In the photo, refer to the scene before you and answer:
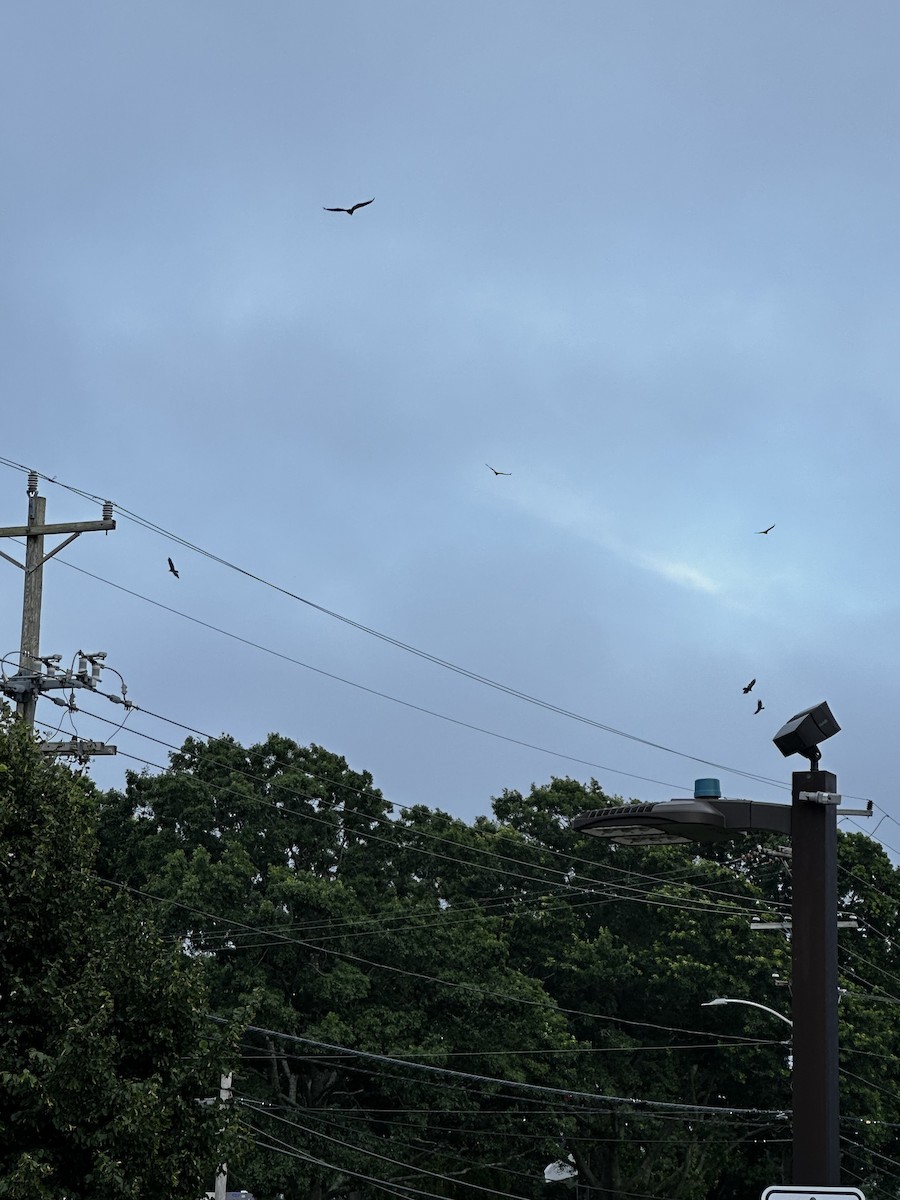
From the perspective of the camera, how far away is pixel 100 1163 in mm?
18688

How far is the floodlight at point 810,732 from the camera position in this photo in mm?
8578

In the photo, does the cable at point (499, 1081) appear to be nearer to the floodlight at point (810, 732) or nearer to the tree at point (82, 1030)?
the tree at point (82, 1030)

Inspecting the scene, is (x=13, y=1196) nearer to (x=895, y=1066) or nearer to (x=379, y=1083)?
(x=379, y=1083)

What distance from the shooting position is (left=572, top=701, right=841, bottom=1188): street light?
7.84 m

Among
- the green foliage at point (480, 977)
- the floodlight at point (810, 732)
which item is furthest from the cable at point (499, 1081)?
the floodlight at point (810, 732)

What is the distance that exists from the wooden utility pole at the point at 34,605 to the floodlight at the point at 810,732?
1851cm

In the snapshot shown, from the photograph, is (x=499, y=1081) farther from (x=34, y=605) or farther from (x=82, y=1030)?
(x=82, y=1030)

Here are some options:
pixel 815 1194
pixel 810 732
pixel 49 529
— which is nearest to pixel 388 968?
pixel 49 529

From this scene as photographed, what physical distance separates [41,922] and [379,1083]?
84.2ft

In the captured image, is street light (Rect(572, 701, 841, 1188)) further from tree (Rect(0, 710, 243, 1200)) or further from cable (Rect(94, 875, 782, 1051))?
cable (Rect(94, 875, 782, 1051))

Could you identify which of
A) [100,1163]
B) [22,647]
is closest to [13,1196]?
[100,1163]

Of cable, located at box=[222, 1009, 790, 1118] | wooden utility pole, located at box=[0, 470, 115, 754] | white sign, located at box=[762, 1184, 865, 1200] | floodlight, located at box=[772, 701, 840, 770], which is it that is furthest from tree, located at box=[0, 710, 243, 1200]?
cable, located at box=[222, 1009, 790, 1118]

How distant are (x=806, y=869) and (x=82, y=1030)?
12.5 metres

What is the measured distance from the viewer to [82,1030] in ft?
61.3
